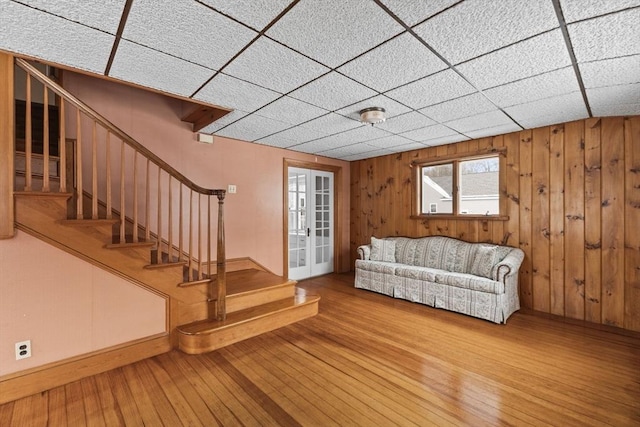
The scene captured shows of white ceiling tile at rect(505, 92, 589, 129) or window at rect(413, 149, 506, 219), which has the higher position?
white ceiling tile at rect(505, 92, 589, 129)

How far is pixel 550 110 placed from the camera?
9.68ft

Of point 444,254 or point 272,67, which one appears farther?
point 444,254

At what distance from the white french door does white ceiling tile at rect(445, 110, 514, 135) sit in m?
2.66

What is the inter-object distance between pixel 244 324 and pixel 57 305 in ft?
4.92

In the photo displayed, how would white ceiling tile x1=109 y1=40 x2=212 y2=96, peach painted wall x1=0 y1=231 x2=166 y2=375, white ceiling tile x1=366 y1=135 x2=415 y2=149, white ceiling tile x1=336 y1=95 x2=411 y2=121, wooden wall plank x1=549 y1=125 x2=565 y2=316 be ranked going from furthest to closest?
white ceiling tile x1=366 y1=135 x2=415 y2=149 → wooden wall plank x1=549 y1=125 x2=565 y2=316 → white ceiling tile x1=336 y1=95 x2=411 y2=121 → peach painted wall x1=0 y1=231 x2=166 y2=375 → white ceiling tile x1=109 y1=40 x2=212 y2=96

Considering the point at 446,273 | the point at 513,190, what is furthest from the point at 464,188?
the point at 446,273

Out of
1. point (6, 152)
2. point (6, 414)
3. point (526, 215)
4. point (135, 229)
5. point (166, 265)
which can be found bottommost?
point (6, 414)

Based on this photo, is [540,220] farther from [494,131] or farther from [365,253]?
[365,253]

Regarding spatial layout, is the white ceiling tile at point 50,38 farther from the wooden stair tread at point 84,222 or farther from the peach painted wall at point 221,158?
the peach painted wall at point 221,158

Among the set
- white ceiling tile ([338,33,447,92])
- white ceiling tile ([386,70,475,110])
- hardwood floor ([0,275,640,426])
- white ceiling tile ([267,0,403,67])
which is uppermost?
white ceiling tile ([386,70,475,110])

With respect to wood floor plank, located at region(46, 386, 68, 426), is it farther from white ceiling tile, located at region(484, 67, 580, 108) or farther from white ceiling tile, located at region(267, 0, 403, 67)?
white ceiling tile, located at region(484, 67, 580, 108)

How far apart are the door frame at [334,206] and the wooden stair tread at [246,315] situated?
115 centimetres

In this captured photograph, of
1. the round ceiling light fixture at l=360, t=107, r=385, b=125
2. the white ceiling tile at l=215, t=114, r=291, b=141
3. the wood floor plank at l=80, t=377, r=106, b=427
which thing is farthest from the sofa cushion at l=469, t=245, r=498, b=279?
the wood floor plank at l=80, t=377, r=106, b=427

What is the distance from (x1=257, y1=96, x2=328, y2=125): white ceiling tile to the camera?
2.78 m
